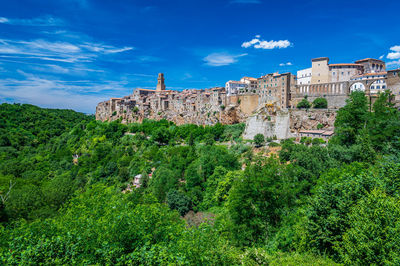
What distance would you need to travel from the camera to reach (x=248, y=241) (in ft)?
43.2

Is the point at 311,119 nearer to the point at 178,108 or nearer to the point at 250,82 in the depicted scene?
the point at 250,82

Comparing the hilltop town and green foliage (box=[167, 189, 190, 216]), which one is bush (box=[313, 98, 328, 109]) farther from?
green foliage (box=[167, 189, 190, 216])

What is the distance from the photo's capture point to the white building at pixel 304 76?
5656 centimetres

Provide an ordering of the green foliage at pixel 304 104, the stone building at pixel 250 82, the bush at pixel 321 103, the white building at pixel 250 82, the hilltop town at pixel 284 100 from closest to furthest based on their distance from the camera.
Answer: the hilltop town at pixel 284 100 < the bush at pixel 321 103 < the green foliage at pixel 304 104 < the stone building at pixel 250 82 < the white building at pixel 250 82

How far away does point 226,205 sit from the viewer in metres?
19.4

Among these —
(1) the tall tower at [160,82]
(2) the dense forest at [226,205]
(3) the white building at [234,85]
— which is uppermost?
(1) the tall tower at [160,82]

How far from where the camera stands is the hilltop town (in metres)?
37.3

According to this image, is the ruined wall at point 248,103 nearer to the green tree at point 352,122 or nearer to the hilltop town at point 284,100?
the hilltop town at point 284,100

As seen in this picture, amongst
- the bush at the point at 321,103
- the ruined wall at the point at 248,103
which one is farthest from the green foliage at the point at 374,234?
the ruined wall at the point at 248,103

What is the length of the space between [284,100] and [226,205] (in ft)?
102

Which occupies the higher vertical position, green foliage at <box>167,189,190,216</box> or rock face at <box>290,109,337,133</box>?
rock face at <box>290,109,337,133</box>

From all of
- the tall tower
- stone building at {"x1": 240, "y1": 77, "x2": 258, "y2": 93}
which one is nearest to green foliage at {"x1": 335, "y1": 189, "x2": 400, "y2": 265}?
stone building at {"x1": 240, "y1": 77, "x2": 258, "y2": 93}

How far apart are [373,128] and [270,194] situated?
1629 centimetres

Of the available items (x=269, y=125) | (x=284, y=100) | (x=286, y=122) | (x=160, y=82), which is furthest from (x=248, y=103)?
(x=160, y=82)
